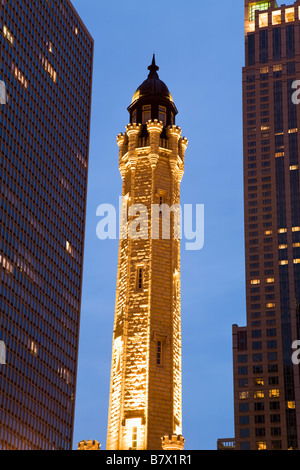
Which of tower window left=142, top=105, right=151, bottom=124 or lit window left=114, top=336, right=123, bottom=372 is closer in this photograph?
lit window left=114, top=336, right=123, bottom=372

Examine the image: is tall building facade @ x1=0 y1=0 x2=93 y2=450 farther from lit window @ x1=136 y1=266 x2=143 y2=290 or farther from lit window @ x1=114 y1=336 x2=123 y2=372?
lit window @ x1=136 y1=266 x2=143 y2=290

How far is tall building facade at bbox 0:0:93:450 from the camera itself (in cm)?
16862

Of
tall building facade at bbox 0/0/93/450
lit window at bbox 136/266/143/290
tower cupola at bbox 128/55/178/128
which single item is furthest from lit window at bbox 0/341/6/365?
tower cupola at bbox 128/55/178/128

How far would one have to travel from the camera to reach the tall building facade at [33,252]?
169 metres

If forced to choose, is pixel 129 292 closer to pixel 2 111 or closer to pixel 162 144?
pixel 162 144

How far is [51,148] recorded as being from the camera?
195500 mm

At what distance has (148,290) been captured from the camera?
5202 inches

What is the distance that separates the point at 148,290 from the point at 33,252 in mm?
54181

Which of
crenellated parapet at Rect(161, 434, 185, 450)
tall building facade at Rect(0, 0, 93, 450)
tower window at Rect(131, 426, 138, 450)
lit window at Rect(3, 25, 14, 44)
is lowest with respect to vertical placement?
crenellated parapet at Rect(161, 434, 185, 450)

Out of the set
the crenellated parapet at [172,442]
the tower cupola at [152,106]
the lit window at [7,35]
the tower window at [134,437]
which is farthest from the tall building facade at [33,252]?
the crenellated parapet at [172,442]

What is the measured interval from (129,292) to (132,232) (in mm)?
9994

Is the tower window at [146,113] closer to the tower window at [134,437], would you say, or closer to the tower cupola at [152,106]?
the tower cupola at [152,106]

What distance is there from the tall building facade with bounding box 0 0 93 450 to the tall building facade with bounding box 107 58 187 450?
36.2 meters
